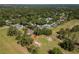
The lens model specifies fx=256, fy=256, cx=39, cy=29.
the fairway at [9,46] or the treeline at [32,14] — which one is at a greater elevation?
the treeline at [32,14]

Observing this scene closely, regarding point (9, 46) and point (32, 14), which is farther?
point (32, 14)

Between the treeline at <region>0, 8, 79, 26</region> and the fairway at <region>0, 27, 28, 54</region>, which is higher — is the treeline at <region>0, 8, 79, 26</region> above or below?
above

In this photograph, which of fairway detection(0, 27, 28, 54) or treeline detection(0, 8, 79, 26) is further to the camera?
treeline detection(0, 8, 79, 26)

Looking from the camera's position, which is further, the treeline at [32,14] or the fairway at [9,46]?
the treeline at [32,14]

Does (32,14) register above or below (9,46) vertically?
above

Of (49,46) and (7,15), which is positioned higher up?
(7,15)
